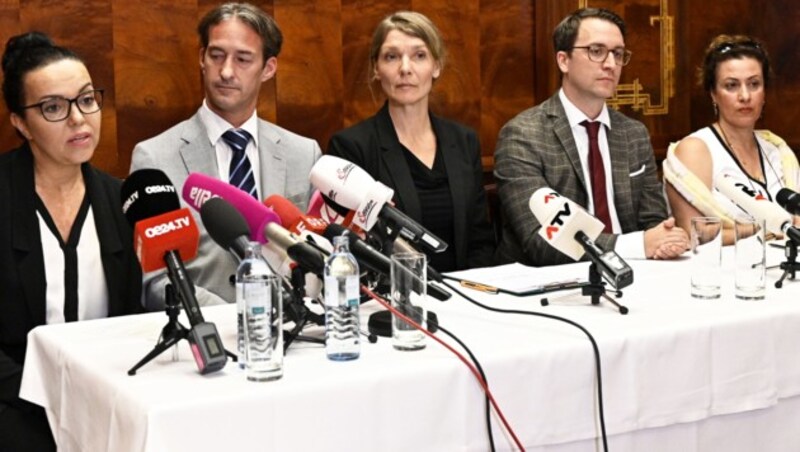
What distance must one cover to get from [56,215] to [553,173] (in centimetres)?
174

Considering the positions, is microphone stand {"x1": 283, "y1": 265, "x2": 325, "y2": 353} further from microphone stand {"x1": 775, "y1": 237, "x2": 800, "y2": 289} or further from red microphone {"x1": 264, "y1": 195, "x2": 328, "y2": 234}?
microphone stand {"x1": 775, "y1": 237, "x2": 800, "y2": 289}

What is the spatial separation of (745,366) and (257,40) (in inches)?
78.6

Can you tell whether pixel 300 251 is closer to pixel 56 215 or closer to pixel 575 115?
pixel 56 215

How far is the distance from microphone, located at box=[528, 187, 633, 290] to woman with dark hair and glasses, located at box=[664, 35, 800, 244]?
154cm

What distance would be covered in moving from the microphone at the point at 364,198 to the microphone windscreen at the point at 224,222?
0.31 metres

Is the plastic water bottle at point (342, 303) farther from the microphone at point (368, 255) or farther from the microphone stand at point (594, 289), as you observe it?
the microphone stand at point (594, 289)

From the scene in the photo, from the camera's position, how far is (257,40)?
11.9 ft

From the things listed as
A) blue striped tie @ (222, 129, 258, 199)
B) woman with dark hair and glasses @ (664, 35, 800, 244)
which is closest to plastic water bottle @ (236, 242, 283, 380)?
blue striped tie @ (222, 129, 258, 199)

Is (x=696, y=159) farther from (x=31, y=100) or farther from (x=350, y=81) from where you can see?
(x=31, y=100)

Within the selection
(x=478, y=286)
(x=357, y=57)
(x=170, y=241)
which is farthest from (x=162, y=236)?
(x=357, y=57)

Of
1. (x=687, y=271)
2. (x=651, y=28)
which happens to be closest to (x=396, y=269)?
(x=687, y=271)

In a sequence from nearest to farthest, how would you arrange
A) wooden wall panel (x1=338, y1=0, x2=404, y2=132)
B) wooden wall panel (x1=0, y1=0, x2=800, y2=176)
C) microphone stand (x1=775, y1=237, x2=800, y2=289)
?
1. microphone stand (x1=775, y1=237, x2=800, y2=289)
2. wooden wall panel (x1=0, y1=0, x2=800, y2=176)
3. wooden wall panel (x1=338, y1=0, x2=404, y2=132)

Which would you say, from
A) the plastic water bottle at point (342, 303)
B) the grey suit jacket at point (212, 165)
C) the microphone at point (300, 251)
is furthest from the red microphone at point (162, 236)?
the grey suit jacket at point (212, 165)

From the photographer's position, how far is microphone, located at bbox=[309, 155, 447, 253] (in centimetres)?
214
